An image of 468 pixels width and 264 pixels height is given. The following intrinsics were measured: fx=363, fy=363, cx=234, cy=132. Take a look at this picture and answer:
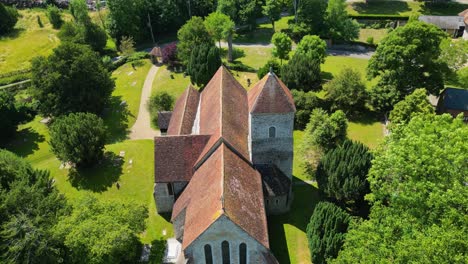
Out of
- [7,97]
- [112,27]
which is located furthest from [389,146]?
[112,27]

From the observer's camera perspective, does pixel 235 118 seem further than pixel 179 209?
Yes

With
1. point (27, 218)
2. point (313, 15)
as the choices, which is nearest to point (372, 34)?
point (313, 15)

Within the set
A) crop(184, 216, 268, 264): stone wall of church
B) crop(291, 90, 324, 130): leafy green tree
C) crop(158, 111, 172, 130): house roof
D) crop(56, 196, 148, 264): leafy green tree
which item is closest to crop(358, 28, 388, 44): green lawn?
crop(291, 90, 324, 130): leafy green tree

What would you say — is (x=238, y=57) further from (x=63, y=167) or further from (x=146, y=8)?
(x=63, y=167)

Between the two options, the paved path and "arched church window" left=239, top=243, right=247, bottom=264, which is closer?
"arched church window" left=239, top=243, right=247, bottom=264

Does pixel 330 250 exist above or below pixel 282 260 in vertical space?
above

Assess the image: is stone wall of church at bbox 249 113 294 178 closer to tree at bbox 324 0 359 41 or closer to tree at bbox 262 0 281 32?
tree at bbox 324 0 359 41

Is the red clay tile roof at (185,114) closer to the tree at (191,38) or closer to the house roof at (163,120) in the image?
the house roof at (163,120)
